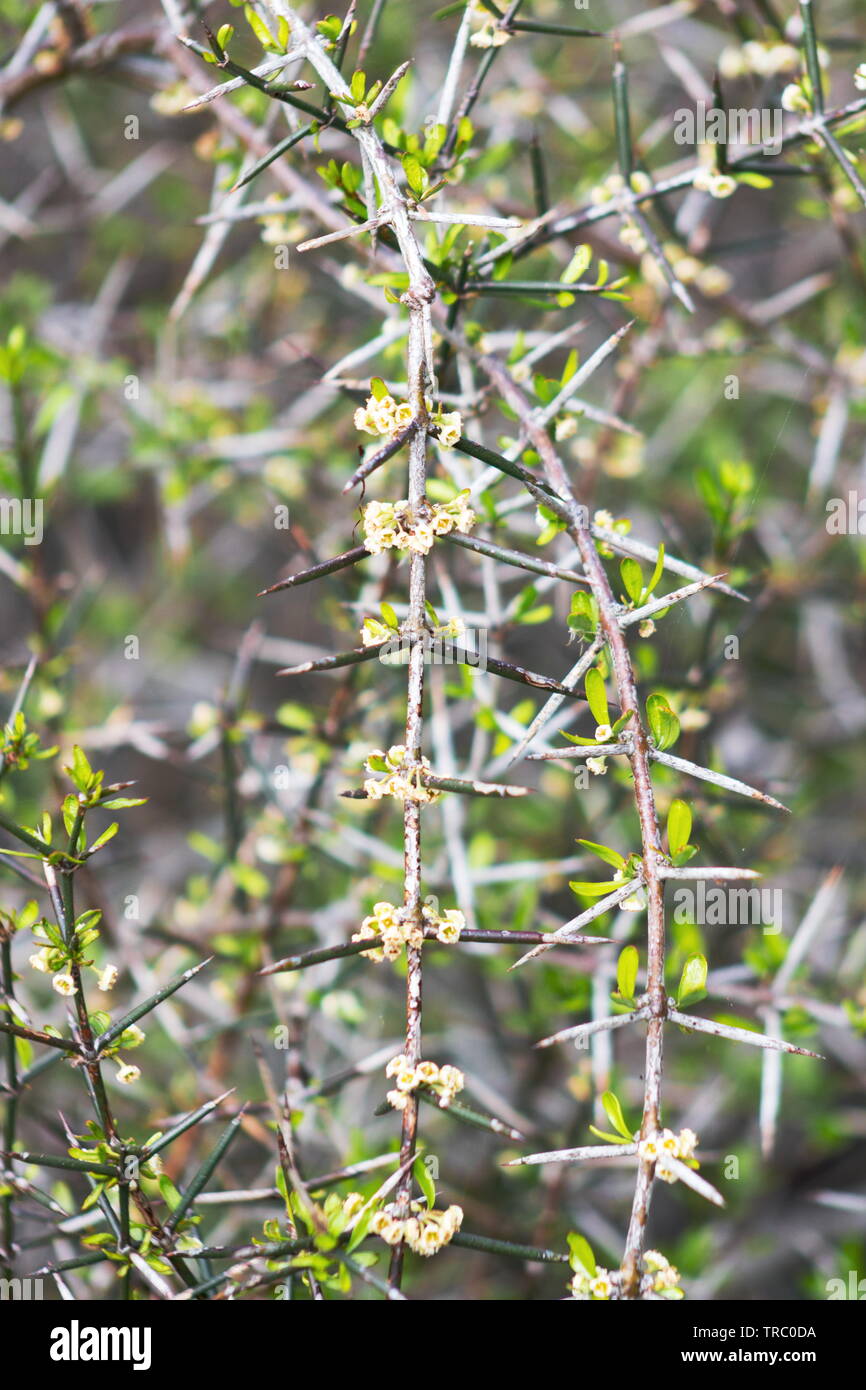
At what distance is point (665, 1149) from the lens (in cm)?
71

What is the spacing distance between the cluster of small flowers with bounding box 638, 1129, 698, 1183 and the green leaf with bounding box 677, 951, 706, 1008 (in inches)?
4.0

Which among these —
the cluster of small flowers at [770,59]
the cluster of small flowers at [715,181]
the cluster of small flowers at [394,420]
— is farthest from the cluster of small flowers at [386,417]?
the cluster of small flowers at [770,59]

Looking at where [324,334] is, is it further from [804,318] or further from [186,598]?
[804,318]

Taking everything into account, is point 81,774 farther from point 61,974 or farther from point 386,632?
point 386,632

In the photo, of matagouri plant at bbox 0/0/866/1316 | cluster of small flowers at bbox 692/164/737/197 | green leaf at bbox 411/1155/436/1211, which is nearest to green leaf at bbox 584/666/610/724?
matagouri plant at bbox 0/0/866/1316

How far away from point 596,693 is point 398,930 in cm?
22

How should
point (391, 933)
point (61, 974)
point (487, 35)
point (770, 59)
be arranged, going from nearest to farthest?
point (391, 933) < point (61, 974) < point (487, 35) < point (770, 59)

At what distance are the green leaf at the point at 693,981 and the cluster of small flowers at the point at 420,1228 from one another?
229 millimetres

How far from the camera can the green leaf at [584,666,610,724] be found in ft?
2.45

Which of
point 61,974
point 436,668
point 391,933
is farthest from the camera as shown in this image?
point 436,668

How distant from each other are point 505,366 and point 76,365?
976 mm

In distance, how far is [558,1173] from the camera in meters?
1.41

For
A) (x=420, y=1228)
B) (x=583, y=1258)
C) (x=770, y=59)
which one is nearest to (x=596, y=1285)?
(x=583, y=1258)

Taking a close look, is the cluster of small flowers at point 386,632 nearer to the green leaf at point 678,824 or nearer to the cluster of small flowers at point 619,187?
the green leaf at point 678,824
